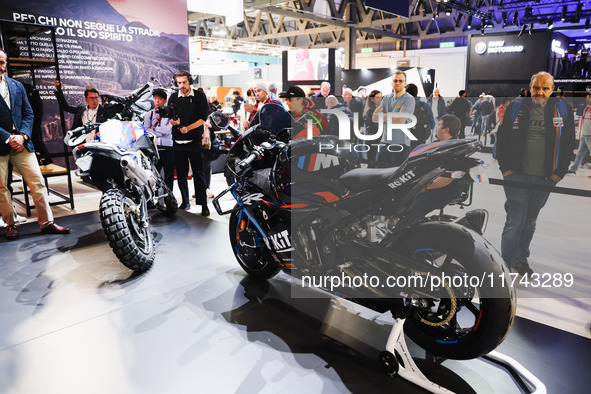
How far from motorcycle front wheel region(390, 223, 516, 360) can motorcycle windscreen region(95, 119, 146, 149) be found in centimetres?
255

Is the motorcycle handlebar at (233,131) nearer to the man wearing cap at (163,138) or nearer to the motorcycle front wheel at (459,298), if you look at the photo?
the motorcycle front wheel at (459,298)

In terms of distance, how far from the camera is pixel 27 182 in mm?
4160

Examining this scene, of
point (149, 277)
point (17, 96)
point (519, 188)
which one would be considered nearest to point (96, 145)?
point (149, 277)

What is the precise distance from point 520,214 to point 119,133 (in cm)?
324

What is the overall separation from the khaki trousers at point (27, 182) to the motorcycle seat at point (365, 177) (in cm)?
330

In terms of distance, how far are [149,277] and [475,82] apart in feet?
44.7

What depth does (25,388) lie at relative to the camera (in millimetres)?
2031

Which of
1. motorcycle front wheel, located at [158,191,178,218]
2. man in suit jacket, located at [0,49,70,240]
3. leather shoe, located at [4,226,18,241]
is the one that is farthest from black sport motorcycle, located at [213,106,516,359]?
leather shoe, located at [4,226,18,241]

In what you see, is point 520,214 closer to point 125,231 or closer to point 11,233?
point 125,231

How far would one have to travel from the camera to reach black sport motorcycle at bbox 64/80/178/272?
315 centimetres

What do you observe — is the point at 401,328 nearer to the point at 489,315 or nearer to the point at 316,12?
the point at 489,315

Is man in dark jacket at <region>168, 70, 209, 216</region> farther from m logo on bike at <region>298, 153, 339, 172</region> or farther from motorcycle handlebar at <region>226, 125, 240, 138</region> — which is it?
m logo on bike at <region>298, 153, 339, 172</region>

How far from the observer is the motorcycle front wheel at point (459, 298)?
1822mm

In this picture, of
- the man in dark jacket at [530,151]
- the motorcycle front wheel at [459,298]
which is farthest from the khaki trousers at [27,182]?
the man in dark jacket at [530,151]
